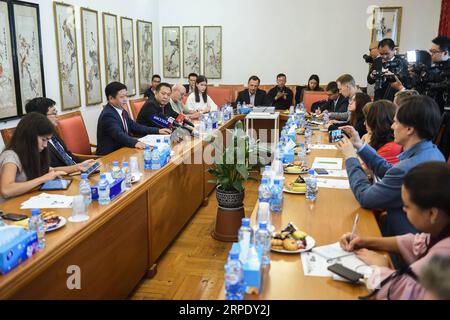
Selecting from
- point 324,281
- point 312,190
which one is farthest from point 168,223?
point 324,281

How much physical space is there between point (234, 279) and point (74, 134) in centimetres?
331

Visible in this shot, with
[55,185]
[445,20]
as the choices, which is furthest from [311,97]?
[55,185]

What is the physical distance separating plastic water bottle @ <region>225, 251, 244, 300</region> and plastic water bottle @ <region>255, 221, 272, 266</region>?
0.20 m

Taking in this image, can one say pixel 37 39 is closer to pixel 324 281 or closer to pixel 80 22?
pixel 80 22

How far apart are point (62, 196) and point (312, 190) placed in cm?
139

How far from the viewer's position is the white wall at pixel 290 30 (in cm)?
746

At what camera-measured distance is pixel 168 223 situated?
10.7 feet

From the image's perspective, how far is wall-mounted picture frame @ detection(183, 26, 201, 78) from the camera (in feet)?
26.8

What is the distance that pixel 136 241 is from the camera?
2623 millimetres

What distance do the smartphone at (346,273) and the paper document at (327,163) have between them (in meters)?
1.57

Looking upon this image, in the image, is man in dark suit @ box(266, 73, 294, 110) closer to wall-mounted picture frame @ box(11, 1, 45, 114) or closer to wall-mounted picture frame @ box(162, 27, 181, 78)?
wall-mounted picture frame @ box(162, 27, 181, 78)

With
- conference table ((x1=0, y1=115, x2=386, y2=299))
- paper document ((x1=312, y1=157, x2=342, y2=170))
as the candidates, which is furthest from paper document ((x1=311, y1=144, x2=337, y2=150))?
paper document ((x1=312, y1=157, x2=342, y2=170))

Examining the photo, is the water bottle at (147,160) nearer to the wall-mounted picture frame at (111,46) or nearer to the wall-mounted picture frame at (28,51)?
the wall-mounted picture frame at (28,51)

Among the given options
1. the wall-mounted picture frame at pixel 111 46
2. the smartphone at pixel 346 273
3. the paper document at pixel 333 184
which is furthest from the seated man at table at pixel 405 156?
the wall-mounted picture frame at pixel 111 46
